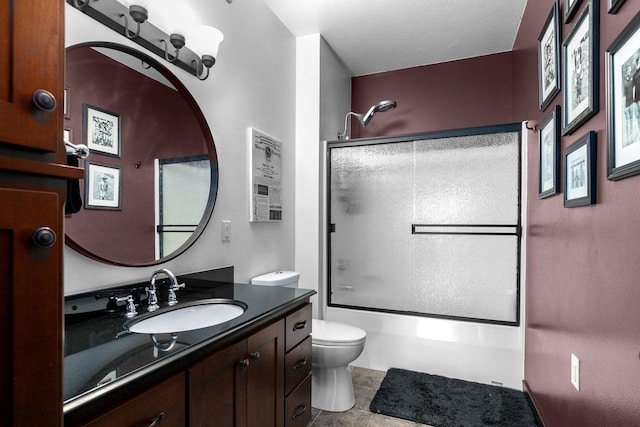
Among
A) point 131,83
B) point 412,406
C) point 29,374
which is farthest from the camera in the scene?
point 412,406

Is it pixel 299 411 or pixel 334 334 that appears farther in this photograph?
pixel 334 334

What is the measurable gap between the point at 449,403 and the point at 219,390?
5.31ft

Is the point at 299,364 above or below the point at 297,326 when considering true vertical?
below

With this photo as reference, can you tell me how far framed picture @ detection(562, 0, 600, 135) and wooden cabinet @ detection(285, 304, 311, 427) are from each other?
1351 mm

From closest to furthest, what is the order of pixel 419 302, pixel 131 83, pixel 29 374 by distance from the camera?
pixel 29 374, pixel 131 83, pixel 419 302

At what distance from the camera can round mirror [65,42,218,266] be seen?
1.24 metres

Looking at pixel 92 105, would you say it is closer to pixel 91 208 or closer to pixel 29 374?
pixel 91 208

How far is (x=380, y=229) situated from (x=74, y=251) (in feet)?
6.49

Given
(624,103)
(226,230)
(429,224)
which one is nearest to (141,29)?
(226,230)

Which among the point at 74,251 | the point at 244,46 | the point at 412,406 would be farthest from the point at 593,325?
the point at 244,46

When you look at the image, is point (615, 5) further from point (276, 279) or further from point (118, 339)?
point (276, 279)

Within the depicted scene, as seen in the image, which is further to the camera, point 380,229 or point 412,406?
point 380,229

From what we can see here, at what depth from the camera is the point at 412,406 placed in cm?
208

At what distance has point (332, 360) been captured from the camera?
1992 mm
